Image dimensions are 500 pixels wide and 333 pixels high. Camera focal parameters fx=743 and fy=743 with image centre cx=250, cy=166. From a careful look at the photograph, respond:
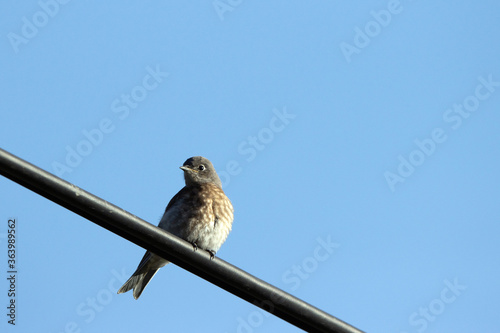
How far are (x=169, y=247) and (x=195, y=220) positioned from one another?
12.1 ft

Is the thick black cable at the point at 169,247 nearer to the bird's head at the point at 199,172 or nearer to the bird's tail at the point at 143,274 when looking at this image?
the bird's tail at the point at 143,274

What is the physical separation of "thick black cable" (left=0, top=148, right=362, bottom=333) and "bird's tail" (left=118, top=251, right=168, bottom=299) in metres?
3.93

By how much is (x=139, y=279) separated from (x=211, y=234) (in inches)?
44.5

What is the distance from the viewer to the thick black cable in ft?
12.7

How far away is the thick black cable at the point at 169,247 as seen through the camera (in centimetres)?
387

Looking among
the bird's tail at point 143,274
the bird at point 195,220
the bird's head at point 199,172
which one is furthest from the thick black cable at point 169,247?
the bird's head at point 199,172

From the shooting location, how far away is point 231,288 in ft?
14.4

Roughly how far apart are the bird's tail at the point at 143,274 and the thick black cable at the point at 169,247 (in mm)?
3934

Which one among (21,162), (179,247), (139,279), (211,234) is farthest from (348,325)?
(139,279)

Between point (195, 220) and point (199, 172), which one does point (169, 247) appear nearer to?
point (195, 220)

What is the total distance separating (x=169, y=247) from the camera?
4.37 metres

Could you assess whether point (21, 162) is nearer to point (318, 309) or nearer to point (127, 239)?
point (127, 239)

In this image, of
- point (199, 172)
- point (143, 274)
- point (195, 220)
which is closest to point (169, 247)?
point (195, 220)

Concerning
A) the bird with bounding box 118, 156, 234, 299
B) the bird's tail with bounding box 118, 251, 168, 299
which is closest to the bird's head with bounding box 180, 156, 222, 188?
the bird with bounding box 118, 156, 234, 299
